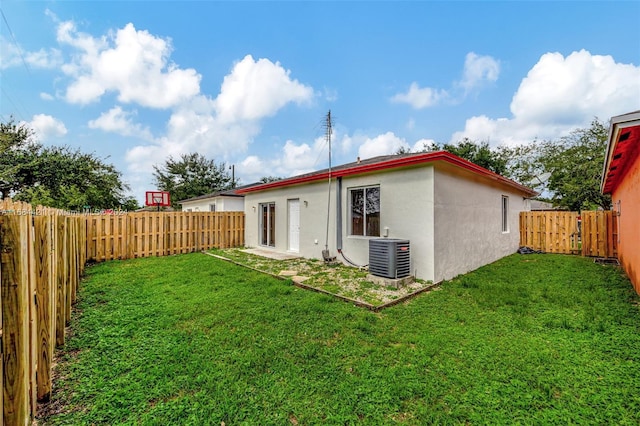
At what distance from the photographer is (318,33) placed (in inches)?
434

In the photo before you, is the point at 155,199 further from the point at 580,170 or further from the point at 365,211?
the point at 580,170

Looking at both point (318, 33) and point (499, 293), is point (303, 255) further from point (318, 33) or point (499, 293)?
point (318, 33)

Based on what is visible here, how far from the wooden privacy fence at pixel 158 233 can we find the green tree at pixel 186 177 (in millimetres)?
19736

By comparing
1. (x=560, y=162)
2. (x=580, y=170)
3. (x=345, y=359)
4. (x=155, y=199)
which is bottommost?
(x=345, y=359)

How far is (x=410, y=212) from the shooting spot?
6684 millimetres

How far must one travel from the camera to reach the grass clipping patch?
5.33 meters

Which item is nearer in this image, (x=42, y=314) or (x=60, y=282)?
(x=42, y=314)

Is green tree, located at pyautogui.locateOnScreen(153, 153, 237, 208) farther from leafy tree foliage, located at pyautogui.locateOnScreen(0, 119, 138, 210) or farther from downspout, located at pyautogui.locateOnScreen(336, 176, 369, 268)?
downspout, located at pyautogui.locateOnScreen(336, 176, 369, 268)

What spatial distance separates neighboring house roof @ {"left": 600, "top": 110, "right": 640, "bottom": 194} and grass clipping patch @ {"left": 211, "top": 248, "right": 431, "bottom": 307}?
401 centimetres

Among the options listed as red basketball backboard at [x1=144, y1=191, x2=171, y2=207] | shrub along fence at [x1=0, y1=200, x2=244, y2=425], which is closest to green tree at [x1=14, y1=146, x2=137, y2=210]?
red basketball backboard at [x1=144, y1=191, x2=171, y2=207]

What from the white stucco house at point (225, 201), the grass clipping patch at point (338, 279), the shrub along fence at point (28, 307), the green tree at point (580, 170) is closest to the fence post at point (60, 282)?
the shrub along fence at point (28, 307)

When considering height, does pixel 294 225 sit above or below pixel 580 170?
below

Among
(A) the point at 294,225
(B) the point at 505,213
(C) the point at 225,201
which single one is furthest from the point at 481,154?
(C) the point at 225,201

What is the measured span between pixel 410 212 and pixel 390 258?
53.7 inches
